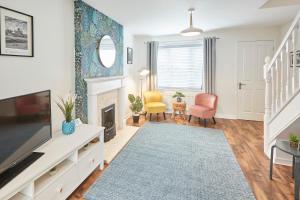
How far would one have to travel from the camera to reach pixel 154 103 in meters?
5.38

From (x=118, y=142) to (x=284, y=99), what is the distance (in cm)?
270

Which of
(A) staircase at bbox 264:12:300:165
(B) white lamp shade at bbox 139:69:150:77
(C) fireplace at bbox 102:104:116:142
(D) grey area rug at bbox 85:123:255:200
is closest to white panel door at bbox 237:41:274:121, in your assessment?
(D) grey area rug at bbox 85:123:255:200

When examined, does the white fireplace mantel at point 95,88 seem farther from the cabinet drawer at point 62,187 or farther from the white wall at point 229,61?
the white wall at point 229,61

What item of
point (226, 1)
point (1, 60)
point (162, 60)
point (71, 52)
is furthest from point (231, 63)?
point (1, 60)

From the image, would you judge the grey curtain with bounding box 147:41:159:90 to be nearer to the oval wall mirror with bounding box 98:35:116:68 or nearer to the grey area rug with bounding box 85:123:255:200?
the oval wall mirror with bounding box 98:35:116:68

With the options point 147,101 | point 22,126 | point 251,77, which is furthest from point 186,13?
point 22,126

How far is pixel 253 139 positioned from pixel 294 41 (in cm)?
209

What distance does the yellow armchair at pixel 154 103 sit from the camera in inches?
202

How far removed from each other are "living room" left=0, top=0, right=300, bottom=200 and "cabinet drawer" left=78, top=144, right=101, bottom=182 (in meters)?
0.01

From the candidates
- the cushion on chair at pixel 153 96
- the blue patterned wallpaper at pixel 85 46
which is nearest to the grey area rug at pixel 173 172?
the blue patterned wallpaper at pixel 85 46

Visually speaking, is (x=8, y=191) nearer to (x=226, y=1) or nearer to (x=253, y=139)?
(x=226, y=1)

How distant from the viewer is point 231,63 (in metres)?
5.25

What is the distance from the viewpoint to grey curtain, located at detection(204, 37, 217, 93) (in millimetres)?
5215

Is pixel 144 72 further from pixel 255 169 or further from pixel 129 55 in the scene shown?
pixel 255 169
